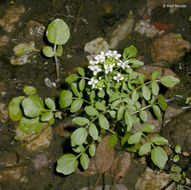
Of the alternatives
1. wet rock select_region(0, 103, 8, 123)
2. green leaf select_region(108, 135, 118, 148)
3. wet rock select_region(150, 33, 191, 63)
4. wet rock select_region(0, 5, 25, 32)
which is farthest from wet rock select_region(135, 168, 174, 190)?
wet rock select_region(0, 5, 25, 32)

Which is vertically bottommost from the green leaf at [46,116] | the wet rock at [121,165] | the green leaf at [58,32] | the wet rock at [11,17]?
the wet rock at [121,165]

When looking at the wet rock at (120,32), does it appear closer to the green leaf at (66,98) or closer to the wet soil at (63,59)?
the wet soil at (63,59)

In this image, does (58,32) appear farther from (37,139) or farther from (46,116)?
(37,139)

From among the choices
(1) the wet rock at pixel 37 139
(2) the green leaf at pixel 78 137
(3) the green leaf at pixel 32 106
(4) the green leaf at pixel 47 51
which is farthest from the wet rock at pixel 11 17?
(2) the green leaf at pixel 78 137

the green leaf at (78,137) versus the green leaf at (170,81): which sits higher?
the green leaf at (170,81)

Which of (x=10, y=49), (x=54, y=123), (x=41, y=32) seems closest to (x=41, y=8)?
(x=41, y=32)

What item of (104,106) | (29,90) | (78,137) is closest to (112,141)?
(104,106)
